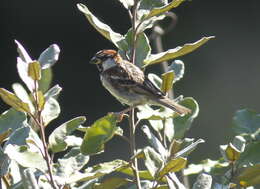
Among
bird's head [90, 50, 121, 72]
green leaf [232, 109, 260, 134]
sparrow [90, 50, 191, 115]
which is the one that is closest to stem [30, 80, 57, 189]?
green leaf [232, 109, 260, 134]

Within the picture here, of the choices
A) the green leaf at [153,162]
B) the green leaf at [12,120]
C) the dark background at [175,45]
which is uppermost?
the green leaf at [12,120]

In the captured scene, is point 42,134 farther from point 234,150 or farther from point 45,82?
point 234,150

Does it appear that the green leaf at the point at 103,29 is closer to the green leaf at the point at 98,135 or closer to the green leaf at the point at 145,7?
the green leaf at the point at 145,7

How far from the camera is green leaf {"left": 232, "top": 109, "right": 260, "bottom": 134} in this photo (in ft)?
6.72

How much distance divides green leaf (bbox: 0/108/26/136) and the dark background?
4.57 metres

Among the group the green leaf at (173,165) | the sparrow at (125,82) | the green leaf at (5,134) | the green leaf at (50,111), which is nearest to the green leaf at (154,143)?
the green leaf at (173,165)

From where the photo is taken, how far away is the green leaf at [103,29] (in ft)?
6.11

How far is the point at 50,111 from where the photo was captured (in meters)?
1.84

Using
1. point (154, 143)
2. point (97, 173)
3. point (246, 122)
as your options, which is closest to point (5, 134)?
point (97, 173)

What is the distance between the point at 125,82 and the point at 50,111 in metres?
1.29

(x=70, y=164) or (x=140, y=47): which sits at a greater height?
(x=140, y=47)

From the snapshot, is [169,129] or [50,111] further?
[169,129]

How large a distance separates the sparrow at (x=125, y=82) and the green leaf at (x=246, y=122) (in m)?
0.64

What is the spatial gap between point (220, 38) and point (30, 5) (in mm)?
1948
